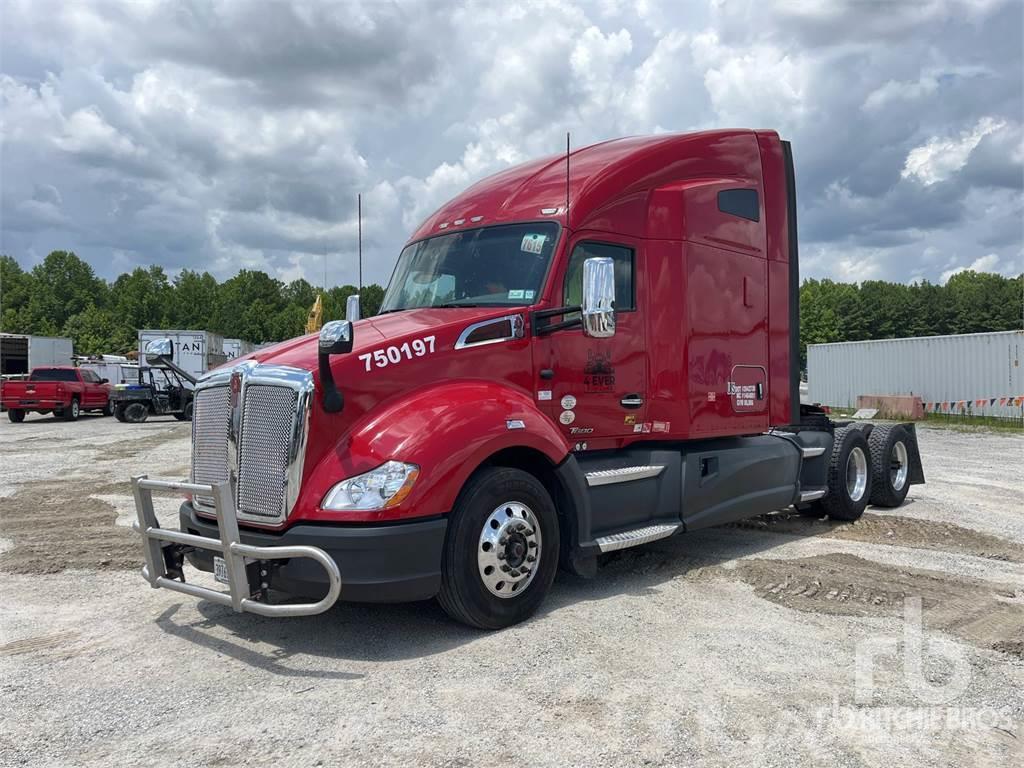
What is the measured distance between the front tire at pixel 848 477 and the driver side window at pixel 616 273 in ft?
11.9

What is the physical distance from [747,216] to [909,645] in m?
3.88

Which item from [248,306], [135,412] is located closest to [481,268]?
[135,412]

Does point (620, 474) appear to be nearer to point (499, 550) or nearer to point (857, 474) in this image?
point (499, 550)

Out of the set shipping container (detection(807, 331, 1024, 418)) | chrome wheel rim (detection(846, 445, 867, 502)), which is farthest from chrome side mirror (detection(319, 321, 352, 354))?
shipping container (detection(807, 331, 1024, 418))

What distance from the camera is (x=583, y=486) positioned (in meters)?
5.43

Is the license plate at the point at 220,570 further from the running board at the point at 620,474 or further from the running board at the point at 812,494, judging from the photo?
the running board at the point at 812,494

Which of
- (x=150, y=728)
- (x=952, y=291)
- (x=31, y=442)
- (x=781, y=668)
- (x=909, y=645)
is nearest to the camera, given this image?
(x=150, y=728)

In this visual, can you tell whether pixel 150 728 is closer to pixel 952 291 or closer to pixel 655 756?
pixel 655 756

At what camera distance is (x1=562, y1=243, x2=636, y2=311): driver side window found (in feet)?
18.9

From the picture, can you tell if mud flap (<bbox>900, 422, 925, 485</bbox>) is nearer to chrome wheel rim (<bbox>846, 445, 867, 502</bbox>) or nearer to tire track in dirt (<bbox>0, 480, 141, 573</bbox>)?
chrome wheel rim (<bbox>846, 445, 867, 502</bbox>)

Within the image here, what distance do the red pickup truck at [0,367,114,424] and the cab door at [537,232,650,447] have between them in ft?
85.7

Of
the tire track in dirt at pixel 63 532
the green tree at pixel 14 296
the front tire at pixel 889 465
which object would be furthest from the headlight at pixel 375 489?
the green tree at pixel 14 296

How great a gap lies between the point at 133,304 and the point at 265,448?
96.9 metres

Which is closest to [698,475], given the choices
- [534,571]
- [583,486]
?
[583,486]
